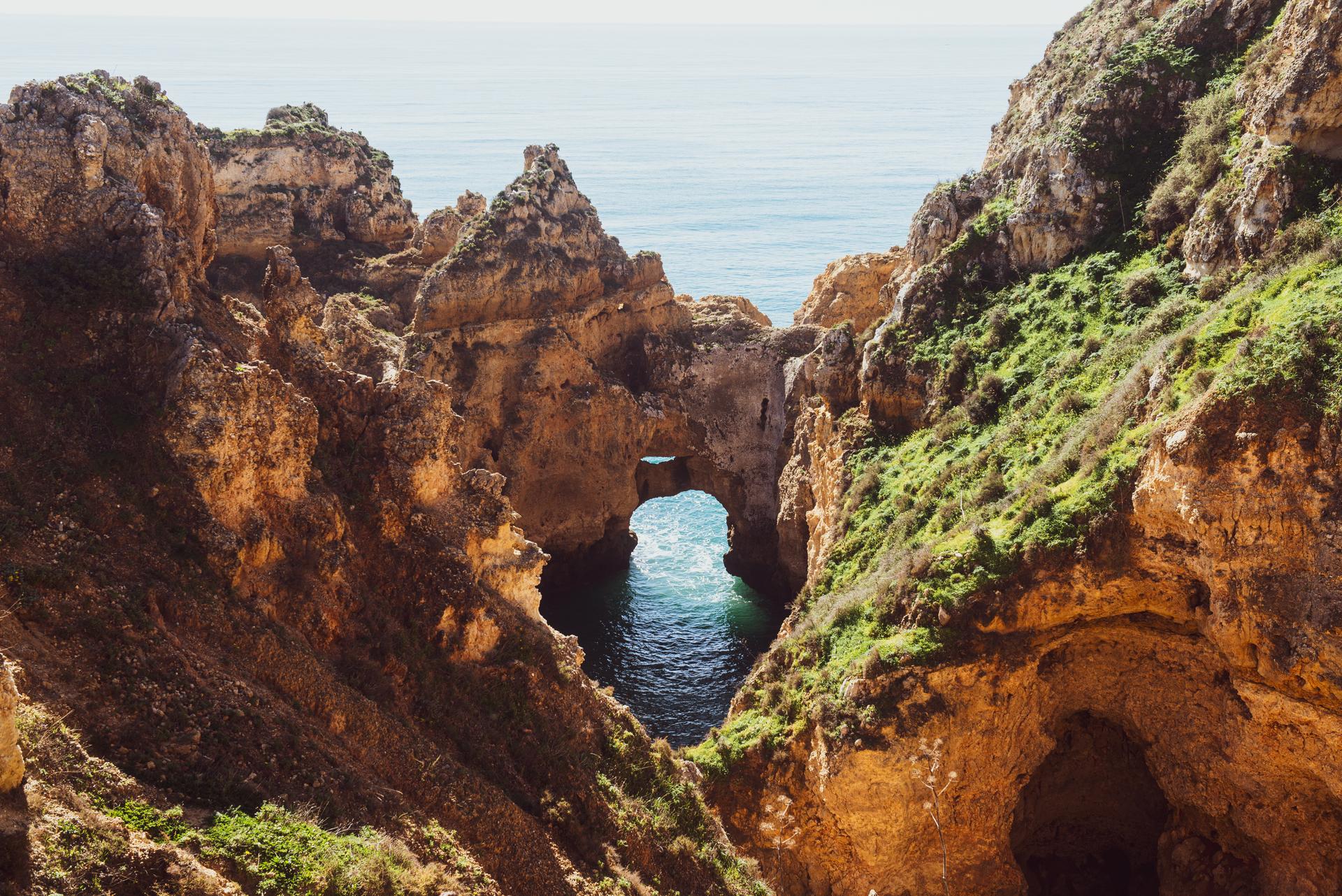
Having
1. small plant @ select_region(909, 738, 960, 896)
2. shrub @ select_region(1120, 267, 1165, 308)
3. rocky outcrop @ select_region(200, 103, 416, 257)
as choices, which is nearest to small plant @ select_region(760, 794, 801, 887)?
small plant @ select_region(909, 738, 960, 896)

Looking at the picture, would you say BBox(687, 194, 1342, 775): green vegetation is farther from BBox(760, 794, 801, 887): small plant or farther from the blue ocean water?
the blue ocean water

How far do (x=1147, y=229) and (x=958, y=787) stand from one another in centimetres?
1668

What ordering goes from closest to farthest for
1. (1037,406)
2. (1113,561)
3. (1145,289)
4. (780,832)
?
(1113,561) → (780,832) → (1037,406) → (1145,289)

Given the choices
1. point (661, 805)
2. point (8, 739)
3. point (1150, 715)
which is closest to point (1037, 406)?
point (1150, 715)

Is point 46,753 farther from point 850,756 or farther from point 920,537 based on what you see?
point 920,537

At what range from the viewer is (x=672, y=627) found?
4391 cm

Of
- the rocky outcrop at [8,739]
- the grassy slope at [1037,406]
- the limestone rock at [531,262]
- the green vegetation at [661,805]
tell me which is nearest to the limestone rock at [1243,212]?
the grassy slope at [1037,406]

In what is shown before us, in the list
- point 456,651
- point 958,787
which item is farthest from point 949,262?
point 456,651

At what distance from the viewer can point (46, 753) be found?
11.5m

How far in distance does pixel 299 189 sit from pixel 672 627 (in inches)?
1010

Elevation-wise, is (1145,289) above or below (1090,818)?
above

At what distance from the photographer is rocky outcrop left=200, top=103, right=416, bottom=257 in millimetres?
46156

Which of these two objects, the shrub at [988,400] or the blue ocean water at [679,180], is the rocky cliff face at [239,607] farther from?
the blue ocean water at [679,180]

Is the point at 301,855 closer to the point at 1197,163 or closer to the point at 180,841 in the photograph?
the point at 180,841
